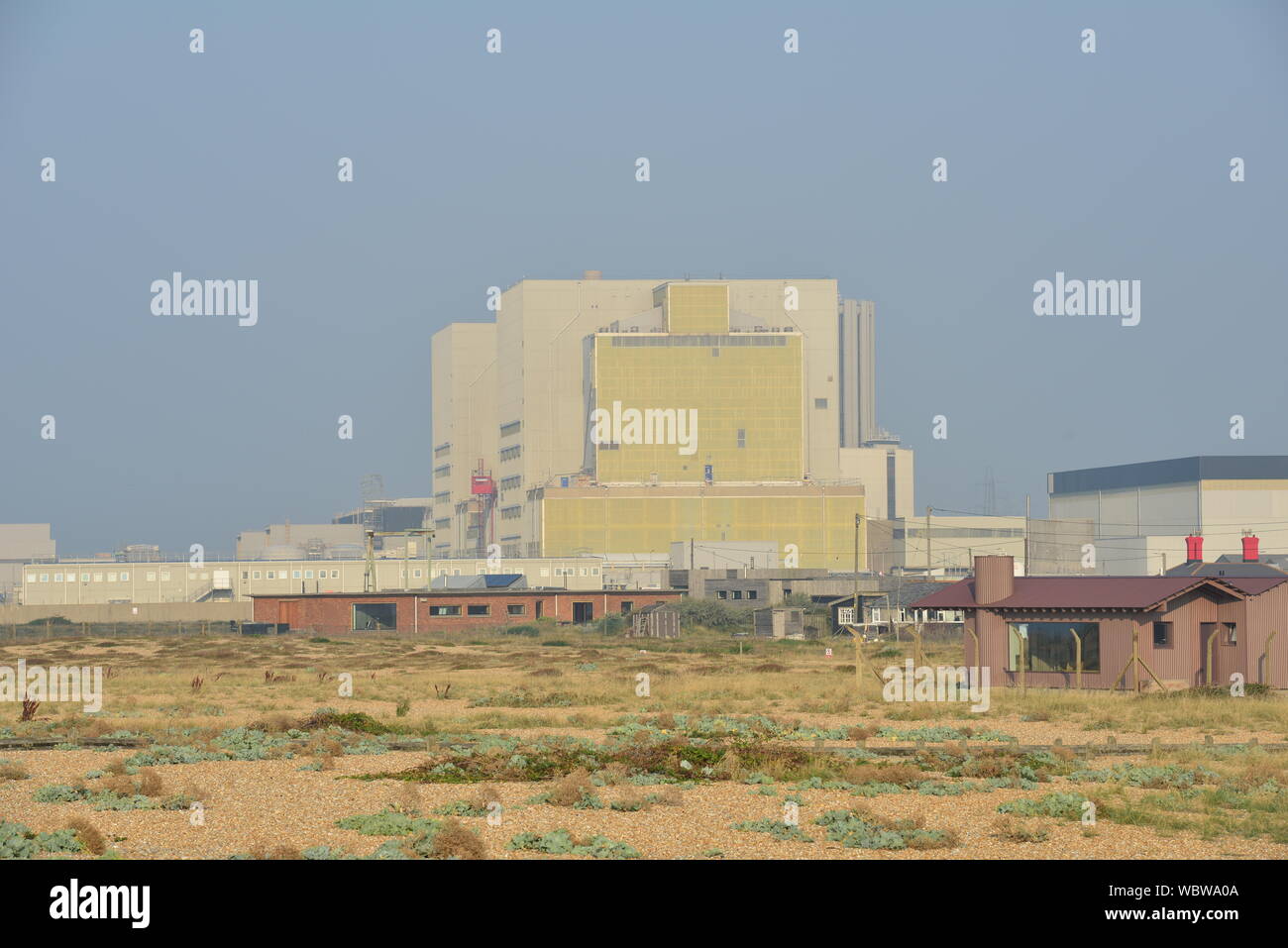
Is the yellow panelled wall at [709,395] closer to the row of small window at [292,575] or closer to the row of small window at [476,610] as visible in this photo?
the row of small window at [292,575]

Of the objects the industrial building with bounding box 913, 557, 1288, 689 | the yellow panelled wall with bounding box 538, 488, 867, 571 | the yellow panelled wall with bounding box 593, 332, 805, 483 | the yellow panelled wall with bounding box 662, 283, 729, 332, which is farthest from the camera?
the yellow panelled wall with bounding box 662, 283, 729, 332

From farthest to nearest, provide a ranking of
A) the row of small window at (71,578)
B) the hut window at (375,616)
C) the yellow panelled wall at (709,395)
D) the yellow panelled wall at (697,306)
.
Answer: the yellow panelled wall at (697,306) → the yellow panelled wall at (709,395) → the row of small window at (71,578) → the hut window at (375,616)

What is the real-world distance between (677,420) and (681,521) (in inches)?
502

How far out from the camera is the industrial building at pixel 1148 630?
4147 centimetres

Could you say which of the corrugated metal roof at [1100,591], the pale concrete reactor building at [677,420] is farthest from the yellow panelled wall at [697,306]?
the corrugated metal roof at [1100,591]

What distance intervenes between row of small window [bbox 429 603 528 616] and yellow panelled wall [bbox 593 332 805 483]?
56.2m

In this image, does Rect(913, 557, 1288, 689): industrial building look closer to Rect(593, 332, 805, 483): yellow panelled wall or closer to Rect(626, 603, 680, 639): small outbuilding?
Rect(626, 603, 680, 639): small outbuilding

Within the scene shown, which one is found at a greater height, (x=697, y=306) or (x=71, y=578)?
(x=697, y=306)

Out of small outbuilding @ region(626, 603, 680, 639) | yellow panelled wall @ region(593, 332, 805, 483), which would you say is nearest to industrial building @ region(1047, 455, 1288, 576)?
yellow panelled wall @ region(593, 332, 805, 483)

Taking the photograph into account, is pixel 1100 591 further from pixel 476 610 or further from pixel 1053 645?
pixel 476 610

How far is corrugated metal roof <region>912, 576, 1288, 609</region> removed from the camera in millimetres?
41562

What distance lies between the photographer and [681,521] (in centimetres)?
16025

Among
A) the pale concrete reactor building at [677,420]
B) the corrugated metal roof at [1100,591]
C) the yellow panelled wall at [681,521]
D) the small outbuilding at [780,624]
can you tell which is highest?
the pale concrete reactor building at [677,420]

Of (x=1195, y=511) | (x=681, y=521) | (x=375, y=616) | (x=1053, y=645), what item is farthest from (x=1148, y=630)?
(x=1195, y=511)
